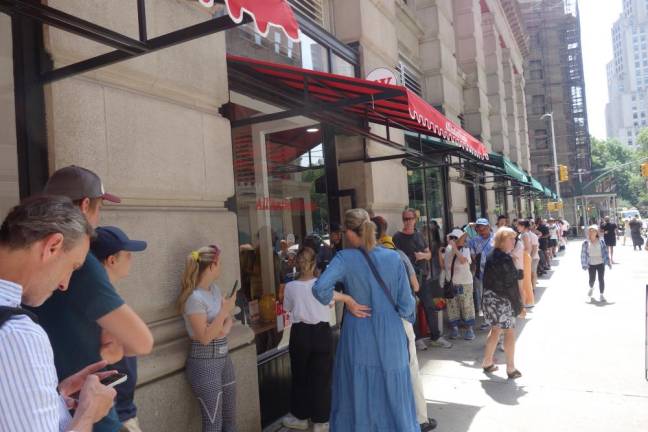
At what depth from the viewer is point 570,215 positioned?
201 feet

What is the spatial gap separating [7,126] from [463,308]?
6894mm

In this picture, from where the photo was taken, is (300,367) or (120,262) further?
(300,367)

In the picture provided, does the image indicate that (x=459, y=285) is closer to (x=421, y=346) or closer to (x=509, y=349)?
(x=421, y=346)

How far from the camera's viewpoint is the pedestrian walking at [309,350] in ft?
15.0

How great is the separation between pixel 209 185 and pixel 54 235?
8.88 ft

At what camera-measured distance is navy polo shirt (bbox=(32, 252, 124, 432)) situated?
183 cm

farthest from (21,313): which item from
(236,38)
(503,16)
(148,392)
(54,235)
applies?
(503,16)

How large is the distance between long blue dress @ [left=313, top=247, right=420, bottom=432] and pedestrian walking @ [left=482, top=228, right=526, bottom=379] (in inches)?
93.0

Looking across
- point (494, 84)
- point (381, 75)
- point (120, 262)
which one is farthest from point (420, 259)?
point (494, 84)

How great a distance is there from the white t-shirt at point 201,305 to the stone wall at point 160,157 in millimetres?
163

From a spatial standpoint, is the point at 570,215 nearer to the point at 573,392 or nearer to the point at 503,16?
the point at 503,16

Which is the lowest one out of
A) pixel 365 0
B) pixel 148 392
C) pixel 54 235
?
pixel 148 392

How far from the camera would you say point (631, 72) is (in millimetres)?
171875

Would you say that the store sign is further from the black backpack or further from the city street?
the black backpack
